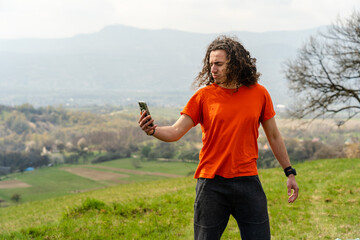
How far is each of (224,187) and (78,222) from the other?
4.11 metres

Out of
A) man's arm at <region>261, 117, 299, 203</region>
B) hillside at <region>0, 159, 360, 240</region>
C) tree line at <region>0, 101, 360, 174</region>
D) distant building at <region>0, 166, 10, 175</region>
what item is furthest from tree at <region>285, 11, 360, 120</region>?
distant building at <region>0, 166, 10, 175</region>

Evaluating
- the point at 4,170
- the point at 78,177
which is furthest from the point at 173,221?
the point at 4,170

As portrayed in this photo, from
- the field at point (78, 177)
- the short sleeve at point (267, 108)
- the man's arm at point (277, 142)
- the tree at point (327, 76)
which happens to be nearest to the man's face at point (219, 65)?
the short sleeve at point (267, 108)

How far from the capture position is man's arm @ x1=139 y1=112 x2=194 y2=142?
9.30 ft

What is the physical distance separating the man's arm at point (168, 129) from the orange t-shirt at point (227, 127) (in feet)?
0.24

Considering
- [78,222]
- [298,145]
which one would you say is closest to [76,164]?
[298,145]

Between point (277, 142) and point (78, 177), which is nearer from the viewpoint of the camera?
point (277, 142)

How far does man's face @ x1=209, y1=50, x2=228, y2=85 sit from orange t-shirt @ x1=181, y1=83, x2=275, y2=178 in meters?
0.09

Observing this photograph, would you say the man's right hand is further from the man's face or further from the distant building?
the distant building

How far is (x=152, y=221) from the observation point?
634 cm

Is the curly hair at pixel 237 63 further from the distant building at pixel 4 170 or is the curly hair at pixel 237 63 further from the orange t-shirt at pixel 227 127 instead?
the distant building at pixel 4 170

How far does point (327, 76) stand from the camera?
22484 mm

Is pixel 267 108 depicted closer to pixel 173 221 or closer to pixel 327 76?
pixel 173 221

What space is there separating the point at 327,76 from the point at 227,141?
851 inches
